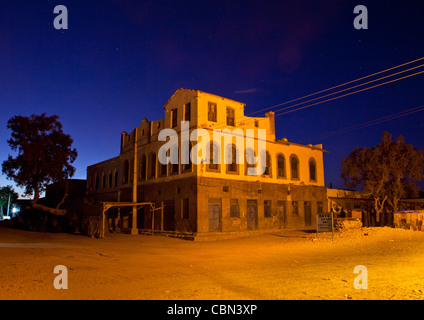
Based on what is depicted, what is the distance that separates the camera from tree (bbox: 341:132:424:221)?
35.1 m

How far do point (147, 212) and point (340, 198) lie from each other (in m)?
21.8

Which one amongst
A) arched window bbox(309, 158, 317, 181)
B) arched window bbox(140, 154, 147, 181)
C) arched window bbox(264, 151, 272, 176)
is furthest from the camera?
arched window bbox(309, 158, 317, 181)

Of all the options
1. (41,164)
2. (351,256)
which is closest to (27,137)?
(41,164)

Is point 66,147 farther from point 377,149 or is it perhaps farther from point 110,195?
point 377,149

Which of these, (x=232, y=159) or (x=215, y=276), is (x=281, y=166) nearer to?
(x=232, y=159)

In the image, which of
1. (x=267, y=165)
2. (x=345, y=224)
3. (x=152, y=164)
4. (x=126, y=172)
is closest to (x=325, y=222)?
(x=345, y=224)

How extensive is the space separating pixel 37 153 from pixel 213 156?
18.4m

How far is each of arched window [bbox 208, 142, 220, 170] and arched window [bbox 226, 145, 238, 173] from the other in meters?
1.14

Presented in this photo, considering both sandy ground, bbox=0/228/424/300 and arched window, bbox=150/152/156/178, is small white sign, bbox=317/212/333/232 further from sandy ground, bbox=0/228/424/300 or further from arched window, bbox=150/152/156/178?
arched window, bbox=150/152/156/178

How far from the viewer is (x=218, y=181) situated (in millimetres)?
26000

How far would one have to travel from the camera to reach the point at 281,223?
30672mm

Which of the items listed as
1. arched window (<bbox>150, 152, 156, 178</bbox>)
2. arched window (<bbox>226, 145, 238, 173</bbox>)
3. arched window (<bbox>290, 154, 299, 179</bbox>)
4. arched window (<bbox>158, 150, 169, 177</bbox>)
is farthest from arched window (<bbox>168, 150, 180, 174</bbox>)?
arched window (<bbox>290, 154, 299, 179</bbox>)

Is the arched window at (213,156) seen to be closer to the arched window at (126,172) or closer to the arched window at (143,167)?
the arched window at (143,167)

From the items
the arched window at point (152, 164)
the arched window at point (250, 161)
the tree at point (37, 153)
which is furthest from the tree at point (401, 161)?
the tree at point (37, 153)
